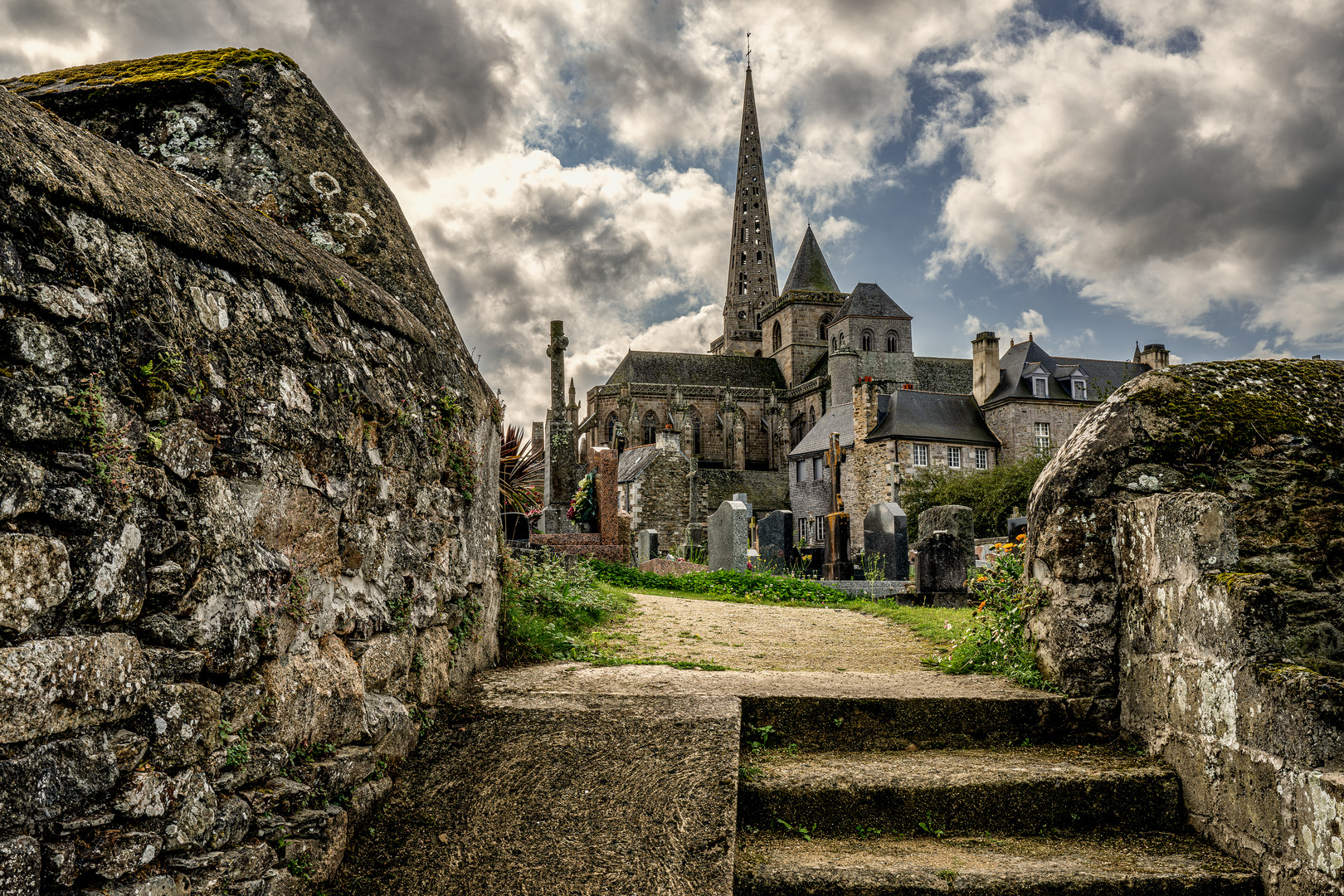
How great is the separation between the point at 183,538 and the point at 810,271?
72.9 metres

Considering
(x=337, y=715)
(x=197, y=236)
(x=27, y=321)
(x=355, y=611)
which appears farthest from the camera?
(x=355, y=611)

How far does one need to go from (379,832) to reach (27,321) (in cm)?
191

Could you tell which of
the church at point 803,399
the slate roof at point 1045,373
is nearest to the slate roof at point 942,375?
the church at point 803,399

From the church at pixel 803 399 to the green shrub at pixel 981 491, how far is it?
0.90m

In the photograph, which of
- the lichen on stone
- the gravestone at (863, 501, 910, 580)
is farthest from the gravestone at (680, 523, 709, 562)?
the lichen on stone

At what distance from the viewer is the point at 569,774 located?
311 centimetres

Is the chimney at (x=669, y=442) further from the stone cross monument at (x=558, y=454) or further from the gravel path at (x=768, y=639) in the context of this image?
the gravel path at (x=768, y=639)

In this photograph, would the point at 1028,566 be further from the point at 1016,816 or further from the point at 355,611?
the point at 355,611

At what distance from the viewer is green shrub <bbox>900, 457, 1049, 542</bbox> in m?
34.4

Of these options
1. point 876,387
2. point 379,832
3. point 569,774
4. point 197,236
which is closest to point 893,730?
point 569,774

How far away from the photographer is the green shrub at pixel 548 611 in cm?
466

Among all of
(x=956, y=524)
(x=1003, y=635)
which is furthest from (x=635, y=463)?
(x=1003, y=635)

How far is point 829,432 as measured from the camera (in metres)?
41.8

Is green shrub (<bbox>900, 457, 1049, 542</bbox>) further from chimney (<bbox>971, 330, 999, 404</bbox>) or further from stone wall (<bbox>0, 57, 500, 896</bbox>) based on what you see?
stone wall (<bbox>0, 57, 500, 896</bbox>)
